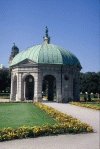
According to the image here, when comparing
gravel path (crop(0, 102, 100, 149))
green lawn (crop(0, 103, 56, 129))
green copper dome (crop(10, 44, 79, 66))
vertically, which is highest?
green copper dome (crop(10, 44, 79, 66))

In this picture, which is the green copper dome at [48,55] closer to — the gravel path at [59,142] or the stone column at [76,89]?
the stone column at [76,89]

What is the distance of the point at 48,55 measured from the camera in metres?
38.7

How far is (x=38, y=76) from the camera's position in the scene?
37812mm

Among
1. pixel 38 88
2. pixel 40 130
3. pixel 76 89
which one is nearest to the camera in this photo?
pixel 40 130

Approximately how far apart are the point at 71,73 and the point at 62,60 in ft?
9.65

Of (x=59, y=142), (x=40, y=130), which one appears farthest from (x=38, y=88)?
(x=59, y=142)

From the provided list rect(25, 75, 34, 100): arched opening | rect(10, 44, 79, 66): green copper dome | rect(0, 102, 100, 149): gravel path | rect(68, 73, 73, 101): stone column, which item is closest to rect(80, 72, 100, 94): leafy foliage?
rect(10, 44, 79, 66): green copper dome

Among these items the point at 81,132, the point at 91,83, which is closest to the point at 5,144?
the point at 81,132

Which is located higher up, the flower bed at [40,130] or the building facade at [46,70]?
the building facade at [46,70]

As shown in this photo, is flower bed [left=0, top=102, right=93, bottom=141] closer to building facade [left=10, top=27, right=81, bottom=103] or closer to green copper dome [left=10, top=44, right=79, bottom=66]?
building facade [left=10, top=27, right=81, bottom=103]

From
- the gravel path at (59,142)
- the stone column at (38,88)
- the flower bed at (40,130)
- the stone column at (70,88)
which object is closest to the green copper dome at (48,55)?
the stone column at (38,88)

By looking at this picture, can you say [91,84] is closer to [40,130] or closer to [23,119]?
[23,119]

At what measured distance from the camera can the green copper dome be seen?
3819 centimetres

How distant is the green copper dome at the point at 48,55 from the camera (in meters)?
38.2
